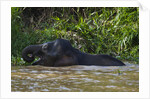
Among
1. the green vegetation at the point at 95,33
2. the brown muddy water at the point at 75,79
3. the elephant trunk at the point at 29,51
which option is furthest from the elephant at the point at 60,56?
the green vegetation at the point at 95,33

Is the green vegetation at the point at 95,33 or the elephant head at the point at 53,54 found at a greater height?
the green vegetation at the point at 95,33

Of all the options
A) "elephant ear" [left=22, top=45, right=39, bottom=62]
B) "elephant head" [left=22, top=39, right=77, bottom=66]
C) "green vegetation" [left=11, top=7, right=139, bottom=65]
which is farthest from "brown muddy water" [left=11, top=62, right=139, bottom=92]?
"green vegetation" [left=11, top=7, right=139, bottom=65]

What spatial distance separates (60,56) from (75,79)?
1.71 m

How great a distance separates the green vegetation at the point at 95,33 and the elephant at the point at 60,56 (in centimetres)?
127

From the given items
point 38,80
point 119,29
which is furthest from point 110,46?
point 38,80

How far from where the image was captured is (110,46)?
32.6 feet

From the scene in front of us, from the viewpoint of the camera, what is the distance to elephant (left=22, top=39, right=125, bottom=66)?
7684 millimetres

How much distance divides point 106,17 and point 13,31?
3243 mm

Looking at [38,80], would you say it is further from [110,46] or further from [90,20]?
[90,20]

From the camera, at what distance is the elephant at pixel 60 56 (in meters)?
7.68

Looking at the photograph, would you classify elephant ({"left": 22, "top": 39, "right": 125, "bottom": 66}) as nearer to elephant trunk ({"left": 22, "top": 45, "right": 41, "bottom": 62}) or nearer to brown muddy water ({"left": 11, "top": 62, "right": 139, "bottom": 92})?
elephant trunk ({"left": 22, "top": 45, "right": 41, "bottom": 62})

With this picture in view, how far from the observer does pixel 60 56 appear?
25.2ft

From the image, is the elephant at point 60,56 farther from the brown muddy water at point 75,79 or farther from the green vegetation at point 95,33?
the green vegetation at point 95,33

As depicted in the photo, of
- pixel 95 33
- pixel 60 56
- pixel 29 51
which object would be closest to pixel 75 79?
pixel 60 56
